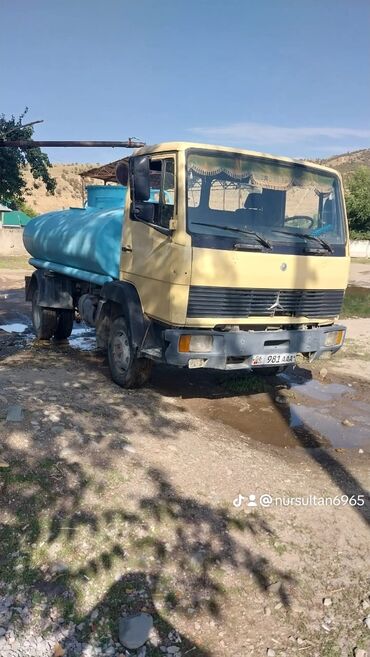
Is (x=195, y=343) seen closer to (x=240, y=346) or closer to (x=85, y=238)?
(x=240, y=346)

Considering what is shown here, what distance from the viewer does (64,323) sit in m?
8.53

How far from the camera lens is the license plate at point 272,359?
5.17 metres

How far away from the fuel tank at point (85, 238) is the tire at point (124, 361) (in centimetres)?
68

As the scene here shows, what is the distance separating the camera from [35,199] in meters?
61.6

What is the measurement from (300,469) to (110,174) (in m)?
7.78

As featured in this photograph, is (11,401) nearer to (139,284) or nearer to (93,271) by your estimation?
(139,284)

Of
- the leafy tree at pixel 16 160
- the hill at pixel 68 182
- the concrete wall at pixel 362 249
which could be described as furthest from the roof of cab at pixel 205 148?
the hill at pixel 68 182

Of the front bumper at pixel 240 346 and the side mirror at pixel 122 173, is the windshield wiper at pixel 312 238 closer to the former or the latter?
the front bumper at pixel 240 346

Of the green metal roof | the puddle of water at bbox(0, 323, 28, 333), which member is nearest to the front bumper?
the puddle of water at bbox(0, 323, 28, 333)

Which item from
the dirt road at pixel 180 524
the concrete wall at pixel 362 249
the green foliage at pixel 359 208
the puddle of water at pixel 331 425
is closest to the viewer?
the dirt road at pixel 180 524

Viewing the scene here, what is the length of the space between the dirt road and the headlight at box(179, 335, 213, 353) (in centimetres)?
77

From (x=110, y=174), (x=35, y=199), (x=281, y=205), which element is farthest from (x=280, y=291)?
(x=35, y=199)

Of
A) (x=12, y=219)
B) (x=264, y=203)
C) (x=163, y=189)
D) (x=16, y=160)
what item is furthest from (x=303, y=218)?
(x=12, y=219)

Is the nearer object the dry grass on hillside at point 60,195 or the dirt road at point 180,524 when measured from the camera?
the dirt road at point 180,524
